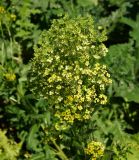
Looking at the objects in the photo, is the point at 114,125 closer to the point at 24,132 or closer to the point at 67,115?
the point at 24,132

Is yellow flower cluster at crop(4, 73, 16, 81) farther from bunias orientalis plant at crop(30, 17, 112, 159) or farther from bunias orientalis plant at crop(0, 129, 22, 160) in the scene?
bunias orientalis plant at crop(0, 129, 22, 160)

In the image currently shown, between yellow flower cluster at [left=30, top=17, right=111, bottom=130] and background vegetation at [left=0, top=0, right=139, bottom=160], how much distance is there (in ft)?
1.65

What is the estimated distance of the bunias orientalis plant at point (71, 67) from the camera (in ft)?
10.7

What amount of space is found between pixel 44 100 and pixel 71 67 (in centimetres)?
103

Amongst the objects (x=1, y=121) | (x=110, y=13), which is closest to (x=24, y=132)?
(x=1, y=121)

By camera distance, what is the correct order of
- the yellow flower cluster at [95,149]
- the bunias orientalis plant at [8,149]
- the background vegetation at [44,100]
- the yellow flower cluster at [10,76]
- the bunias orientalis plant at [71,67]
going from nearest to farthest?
the bunias orientalis plant at [71,67] → the yellow flower cluster at [95,149] → the yellow flower cluster at [10,76] → the background vegetation at [44,100] → the bunias orientalis plant at [8,149]

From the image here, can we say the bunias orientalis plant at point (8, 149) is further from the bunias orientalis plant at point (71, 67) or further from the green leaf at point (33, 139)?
the bunias orientalis plant at point (71, 67)

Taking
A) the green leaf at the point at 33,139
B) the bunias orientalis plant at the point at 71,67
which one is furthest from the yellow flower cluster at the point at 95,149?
the green leaf at the point at 33,139

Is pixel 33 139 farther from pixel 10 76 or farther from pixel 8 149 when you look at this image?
pixel 10 76

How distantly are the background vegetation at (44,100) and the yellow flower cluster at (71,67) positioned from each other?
502 millimetres

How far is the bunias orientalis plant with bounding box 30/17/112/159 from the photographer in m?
3.25

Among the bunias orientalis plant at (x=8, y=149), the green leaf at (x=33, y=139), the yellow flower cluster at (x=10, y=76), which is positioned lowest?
the bunias orientalis plant at (x=8, y=149)

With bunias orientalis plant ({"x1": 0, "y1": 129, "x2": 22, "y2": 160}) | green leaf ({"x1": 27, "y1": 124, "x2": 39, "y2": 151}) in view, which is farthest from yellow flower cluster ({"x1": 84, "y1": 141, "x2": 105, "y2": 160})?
bunias orientalis plant ({"x1": 0, "y1": 129, "x2": 22, "y2": 160})

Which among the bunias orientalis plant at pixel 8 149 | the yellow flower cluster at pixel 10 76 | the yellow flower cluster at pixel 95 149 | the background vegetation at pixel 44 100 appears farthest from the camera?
the bunias orientalis plant at pixel 8 149
